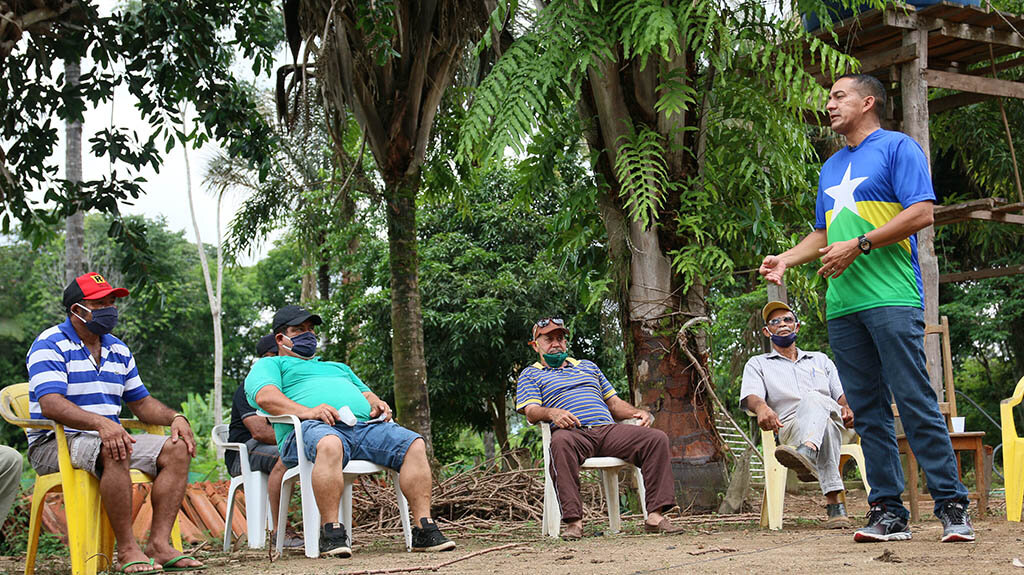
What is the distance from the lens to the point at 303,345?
5.98 metres

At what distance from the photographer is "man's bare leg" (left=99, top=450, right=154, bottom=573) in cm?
457

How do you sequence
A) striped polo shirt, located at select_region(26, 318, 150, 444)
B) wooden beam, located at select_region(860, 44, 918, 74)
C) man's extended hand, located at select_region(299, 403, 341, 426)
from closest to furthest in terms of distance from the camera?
striped polo shirt, located at select_region(26, 318, 150, 444)
man's extended hand, located at select_region(299, 403, 341, 426)
wooden beam, located at select_region(860, 44, 918, 74)

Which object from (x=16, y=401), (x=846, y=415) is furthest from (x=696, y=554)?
(x=16, y=401)

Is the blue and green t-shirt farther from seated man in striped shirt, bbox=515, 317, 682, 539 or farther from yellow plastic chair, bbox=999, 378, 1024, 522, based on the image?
yellow plastic chair, bbox=999, 378, 1024, 522

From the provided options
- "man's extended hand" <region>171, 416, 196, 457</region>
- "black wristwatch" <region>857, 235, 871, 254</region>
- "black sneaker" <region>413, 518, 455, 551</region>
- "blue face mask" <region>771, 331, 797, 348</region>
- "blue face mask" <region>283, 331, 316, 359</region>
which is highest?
"black wristwatch" <region>857, 235, 871, 254</region>

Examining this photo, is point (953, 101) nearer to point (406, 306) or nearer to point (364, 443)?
point (406, 306)

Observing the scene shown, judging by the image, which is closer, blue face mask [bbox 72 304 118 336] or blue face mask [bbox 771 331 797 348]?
blue face mask [bbox 72 304 118 336]

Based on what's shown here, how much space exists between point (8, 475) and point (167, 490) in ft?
2.40

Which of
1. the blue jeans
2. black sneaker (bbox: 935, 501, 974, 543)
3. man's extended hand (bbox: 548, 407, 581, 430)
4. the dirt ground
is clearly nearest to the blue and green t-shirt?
the blue jeans

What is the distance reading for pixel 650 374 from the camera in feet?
23.5

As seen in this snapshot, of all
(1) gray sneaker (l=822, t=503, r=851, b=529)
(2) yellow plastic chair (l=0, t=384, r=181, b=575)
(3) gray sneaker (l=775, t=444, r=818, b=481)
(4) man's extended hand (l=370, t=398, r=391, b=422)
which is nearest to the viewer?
(2) yellow plastic chair (l=0, t=384, r=181, b=575)

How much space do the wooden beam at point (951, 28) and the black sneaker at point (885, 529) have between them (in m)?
6.12

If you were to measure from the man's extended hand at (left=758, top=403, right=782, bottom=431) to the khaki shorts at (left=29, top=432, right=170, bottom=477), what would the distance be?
338cm

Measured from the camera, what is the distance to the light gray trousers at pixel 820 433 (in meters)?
5.89
